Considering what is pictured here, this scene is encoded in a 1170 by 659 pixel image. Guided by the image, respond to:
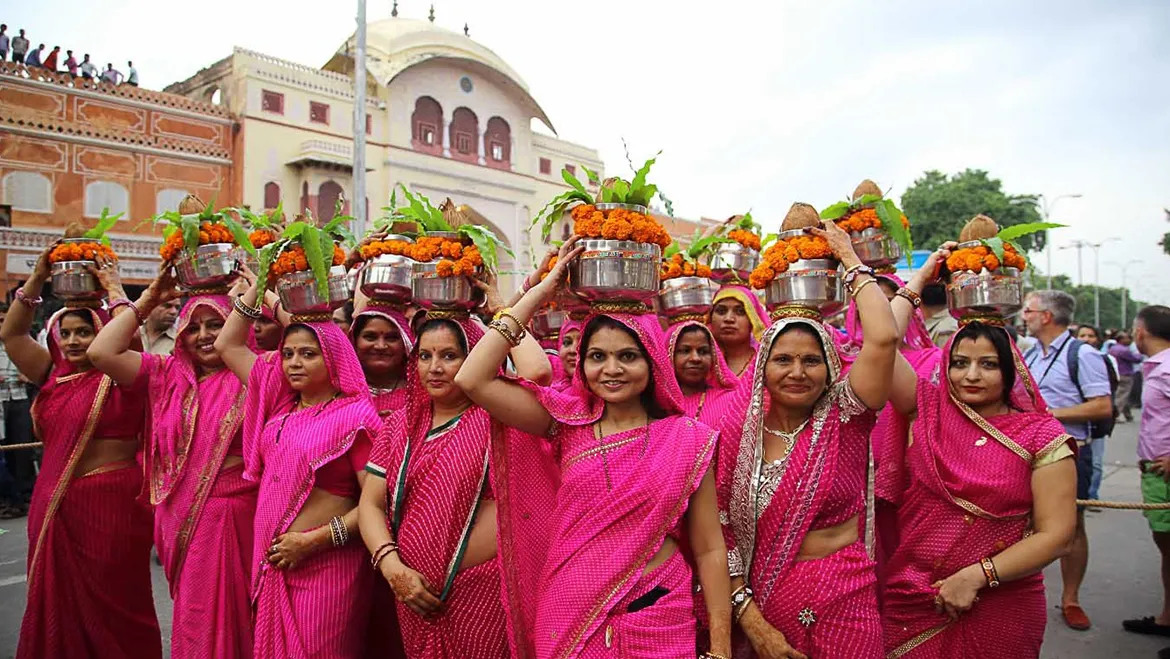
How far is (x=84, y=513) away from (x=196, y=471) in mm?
1008

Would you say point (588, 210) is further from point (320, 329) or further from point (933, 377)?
point (933, 377)

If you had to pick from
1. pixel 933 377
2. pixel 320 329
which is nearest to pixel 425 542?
pixel 320 329

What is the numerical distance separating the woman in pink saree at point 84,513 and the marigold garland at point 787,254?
3.79 m

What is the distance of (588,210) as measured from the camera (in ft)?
10.5

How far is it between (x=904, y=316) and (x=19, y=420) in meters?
10.2

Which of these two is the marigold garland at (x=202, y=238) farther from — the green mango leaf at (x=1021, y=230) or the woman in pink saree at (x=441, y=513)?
the green mango leaf at (x=1021, y=230)

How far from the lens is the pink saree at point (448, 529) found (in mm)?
3242

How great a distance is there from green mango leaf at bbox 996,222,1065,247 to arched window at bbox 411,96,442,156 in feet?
81.5

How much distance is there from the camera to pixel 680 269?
515cm

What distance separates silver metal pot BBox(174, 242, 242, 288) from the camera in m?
4.47

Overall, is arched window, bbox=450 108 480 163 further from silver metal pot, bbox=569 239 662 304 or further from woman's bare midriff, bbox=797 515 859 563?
woman's bare midriff, bbox=797 515 859 563

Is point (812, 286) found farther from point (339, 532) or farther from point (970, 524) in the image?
point (339, 532)

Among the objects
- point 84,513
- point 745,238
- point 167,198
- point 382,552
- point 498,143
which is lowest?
point 84,513

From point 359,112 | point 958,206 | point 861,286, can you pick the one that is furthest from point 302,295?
point 958,206
